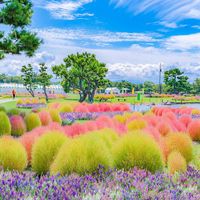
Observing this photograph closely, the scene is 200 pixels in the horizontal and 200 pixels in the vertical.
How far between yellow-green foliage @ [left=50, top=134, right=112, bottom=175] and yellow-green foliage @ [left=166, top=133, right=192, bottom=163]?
7.54 ft

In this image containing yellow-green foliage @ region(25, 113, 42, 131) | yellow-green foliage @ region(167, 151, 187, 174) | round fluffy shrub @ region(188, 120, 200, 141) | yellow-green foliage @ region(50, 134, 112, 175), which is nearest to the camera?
yellow-green foliage @ region(50, 134, 112, 175)

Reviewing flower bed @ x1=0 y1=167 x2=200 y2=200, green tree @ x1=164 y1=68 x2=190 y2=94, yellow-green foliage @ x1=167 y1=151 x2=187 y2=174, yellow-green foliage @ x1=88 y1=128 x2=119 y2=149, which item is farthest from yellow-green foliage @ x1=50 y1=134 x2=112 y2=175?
green tree @ x1=164 y1=68 x2=190 y2=94

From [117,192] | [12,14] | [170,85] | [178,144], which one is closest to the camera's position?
[117,192]

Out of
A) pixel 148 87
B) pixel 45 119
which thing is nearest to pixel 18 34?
pixel 45 119

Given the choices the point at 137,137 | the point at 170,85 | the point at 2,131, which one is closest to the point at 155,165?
the point at 137,137

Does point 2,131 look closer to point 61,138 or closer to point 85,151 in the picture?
point 61,138

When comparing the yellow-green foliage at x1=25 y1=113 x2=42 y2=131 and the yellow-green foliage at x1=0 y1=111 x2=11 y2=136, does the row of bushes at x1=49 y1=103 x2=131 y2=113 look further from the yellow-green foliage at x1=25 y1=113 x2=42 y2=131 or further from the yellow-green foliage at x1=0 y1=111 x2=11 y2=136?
the yellow-green foliage at x1=0 y1=111 x2=11 y2=136

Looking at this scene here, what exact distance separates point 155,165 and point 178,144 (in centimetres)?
179

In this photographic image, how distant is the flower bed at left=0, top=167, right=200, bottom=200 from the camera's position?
4.08m

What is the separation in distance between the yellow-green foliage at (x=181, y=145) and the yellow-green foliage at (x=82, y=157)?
2297 millimetres

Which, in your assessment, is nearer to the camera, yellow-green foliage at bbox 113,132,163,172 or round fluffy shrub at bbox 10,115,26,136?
yellow-green foliage at bbox 113,132,163,172

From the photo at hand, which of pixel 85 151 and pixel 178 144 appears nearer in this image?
pixel 85 151

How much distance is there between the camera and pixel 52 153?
6719 mm

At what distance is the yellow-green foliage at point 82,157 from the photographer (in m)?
5.52
